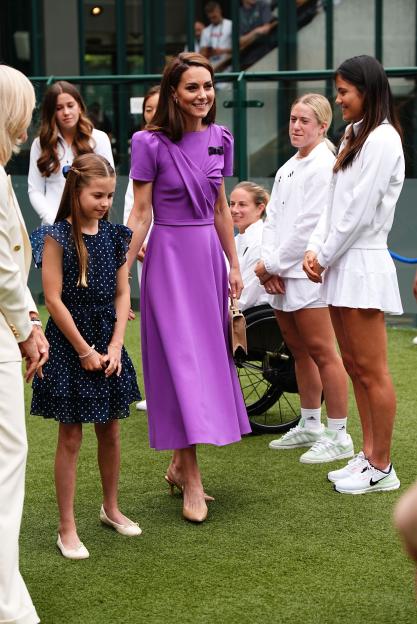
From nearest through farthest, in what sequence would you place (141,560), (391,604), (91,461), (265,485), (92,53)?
(391,604)
(141,560)
(265,485)
(91,461)
(92,53)

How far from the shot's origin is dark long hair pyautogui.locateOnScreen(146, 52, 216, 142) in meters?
4.88

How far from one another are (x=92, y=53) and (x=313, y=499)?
1236 cm

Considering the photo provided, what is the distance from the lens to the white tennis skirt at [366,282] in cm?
494

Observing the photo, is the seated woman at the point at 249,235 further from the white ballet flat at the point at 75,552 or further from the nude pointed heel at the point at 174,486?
the white ballet flat at the point at 75,552

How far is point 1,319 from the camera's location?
3.49m

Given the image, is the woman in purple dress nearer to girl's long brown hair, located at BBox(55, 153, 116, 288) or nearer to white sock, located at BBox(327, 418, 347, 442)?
girl's long brown hair, located at BBox(55, 153, 116, 288)

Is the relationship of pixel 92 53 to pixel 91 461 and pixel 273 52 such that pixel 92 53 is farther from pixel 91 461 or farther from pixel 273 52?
pixel 91 461

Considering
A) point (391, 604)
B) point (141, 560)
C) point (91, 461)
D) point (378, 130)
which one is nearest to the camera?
point (391, 604)

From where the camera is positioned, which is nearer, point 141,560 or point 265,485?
point 141,560

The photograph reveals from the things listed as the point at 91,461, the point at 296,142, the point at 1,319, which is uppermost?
the point at 296,142

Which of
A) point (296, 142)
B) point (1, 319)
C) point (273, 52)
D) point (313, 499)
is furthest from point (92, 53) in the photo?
point (1, 319)

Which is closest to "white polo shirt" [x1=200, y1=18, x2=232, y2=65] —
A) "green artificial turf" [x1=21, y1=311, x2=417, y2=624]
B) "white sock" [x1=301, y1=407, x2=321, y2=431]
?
"white sock" [x1=301, y1=407, x2=321, y2=431]

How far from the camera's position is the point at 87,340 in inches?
174

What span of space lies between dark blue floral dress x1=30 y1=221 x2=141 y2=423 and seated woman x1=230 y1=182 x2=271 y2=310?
1931 millimetres
